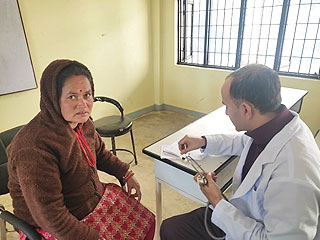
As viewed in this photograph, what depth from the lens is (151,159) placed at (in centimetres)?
254

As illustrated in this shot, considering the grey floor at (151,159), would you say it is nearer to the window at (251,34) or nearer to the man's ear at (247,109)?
the window at (251,34)

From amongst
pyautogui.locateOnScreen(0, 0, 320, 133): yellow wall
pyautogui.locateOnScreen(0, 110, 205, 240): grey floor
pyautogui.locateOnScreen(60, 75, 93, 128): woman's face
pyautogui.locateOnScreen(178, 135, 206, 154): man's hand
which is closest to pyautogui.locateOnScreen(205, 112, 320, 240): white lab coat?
pyautogui.locateOnScreen(178, 135, 206, 154): man's hand

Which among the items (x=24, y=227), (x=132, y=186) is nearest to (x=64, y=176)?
(x=24, y=227)

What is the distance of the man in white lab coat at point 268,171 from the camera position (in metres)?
0.66

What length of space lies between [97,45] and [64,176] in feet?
7.60

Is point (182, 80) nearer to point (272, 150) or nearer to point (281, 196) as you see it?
point (272, 150)

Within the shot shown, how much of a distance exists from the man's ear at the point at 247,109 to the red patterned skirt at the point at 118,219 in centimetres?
68

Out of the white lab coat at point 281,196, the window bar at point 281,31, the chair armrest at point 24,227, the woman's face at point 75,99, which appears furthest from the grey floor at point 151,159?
the window bar at point 281,31

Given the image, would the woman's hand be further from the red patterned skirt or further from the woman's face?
the woman's face

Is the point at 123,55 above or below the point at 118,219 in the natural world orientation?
above

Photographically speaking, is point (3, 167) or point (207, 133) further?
point (207, 133)

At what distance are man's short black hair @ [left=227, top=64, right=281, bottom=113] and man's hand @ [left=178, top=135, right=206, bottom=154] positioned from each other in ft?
1.35

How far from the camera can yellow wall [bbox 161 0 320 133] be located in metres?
3.37

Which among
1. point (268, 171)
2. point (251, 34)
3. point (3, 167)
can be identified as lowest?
point (3, 167)
